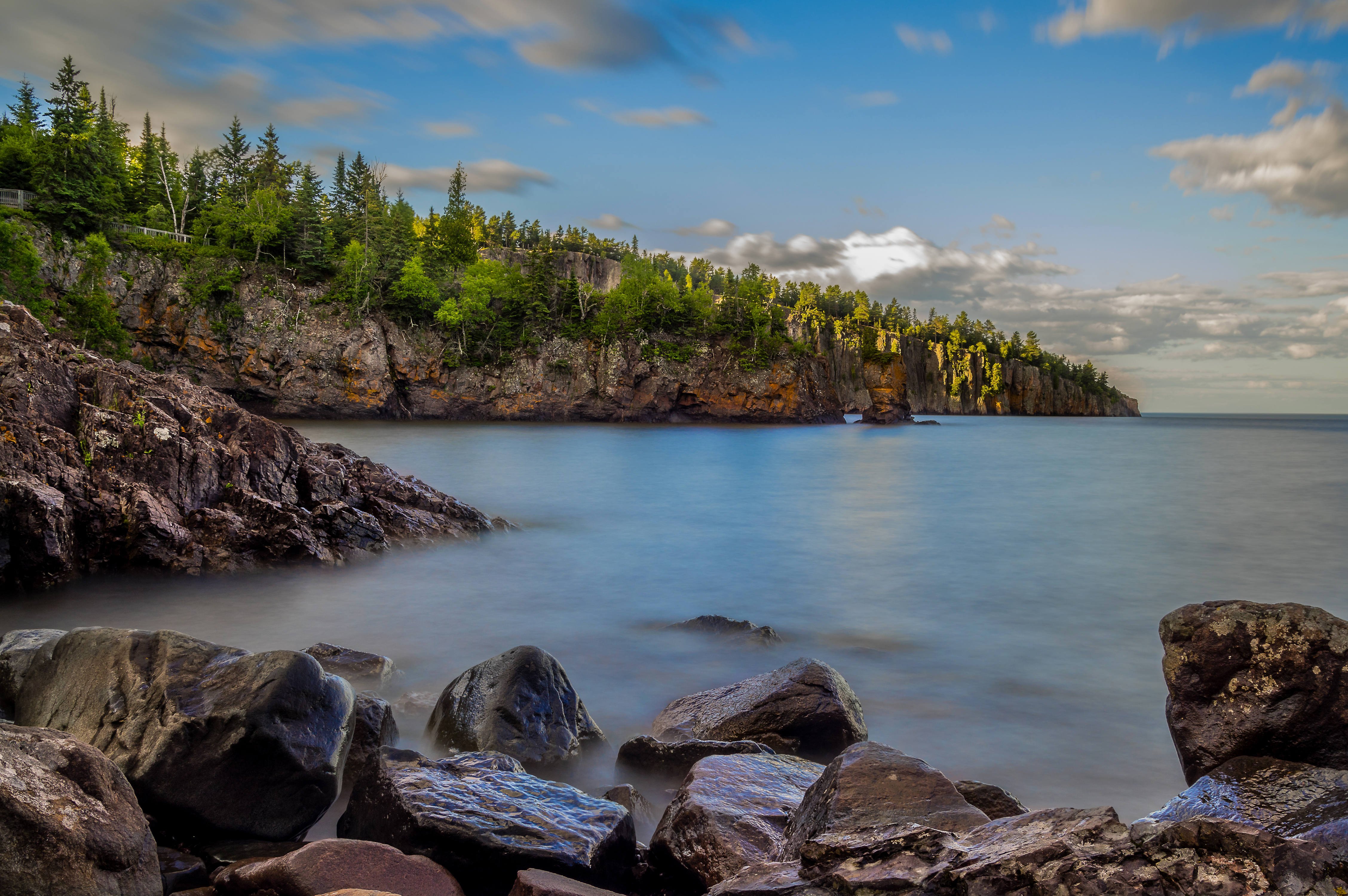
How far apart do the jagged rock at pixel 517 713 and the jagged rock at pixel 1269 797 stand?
3.51 meters

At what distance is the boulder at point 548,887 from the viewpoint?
8.52 feet

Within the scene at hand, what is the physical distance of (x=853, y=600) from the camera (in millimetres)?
10688

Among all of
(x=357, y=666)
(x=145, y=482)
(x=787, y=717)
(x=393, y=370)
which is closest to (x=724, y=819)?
(x=787, y=717)

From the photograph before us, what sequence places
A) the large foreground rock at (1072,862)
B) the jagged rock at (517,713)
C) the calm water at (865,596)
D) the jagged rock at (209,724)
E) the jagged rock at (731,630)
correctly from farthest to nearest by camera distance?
the jagged rock at (731,630) → the calm water at (865,596) → the jagged rock at (517,713) → the jagged rock at (209,724) → the large foreground rock at (1072,862)

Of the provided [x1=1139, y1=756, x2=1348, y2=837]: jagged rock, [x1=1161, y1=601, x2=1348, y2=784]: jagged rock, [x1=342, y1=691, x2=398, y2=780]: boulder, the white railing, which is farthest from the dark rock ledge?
the white railing

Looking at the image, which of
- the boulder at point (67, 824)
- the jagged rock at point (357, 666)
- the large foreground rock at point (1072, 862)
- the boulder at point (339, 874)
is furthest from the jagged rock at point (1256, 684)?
the jagged rock at point (357, 666)

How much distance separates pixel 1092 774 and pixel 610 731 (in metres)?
3.73

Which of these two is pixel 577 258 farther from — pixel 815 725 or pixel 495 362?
pixel 815 725

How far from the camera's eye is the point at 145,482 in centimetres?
941

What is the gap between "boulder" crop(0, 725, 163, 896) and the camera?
7.64 feet

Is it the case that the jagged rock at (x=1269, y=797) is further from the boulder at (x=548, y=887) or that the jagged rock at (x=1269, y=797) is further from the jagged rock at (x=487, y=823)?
the jagged rock at (x=487, y=823)

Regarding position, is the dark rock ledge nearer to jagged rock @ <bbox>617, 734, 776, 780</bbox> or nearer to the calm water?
the calm water

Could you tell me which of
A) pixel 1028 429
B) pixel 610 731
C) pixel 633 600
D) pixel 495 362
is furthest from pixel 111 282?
pixel 1028 429

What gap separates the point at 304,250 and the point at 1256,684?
2416 inches
